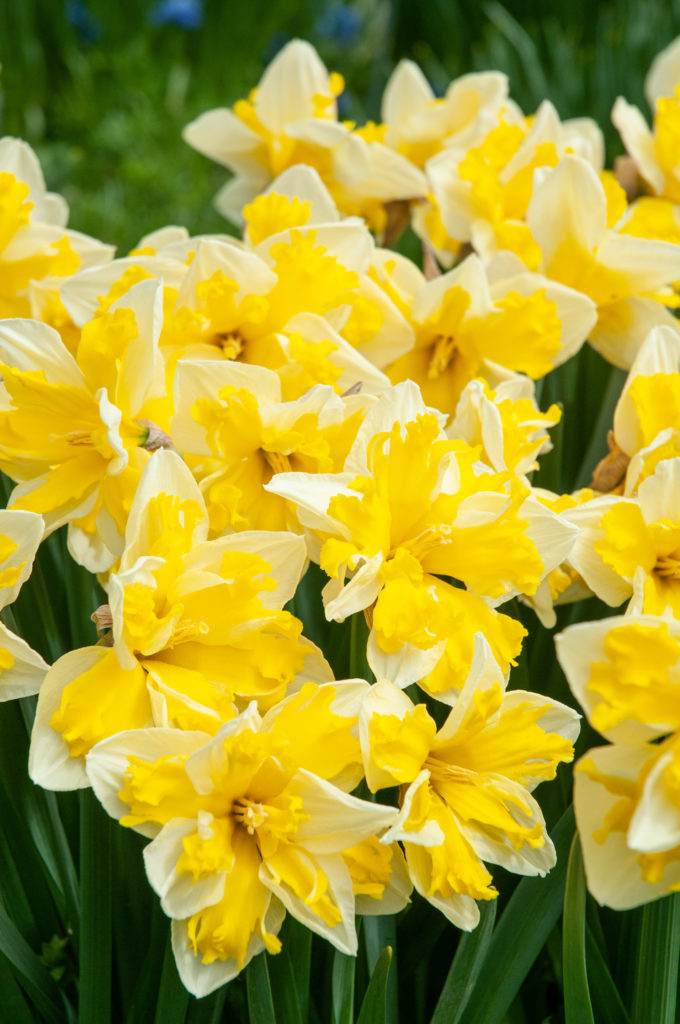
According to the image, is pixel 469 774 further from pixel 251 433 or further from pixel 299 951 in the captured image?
pixel 251 433

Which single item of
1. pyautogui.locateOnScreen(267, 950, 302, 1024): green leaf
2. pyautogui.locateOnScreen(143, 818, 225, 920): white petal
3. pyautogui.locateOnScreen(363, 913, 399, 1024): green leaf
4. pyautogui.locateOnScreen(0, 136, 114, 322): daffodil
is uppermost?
pyautogui.locateOnScreen(0, 136, 114, 322): daffodil

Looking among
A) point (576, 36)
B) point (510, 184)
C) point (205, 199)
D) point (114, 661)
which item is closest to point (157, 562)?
point (114, 661)

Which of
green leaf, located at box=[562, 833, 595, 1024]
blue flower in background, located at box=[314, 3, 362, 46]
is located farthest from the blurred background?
green leaf, located at box=[562, 833, 595, 1024]

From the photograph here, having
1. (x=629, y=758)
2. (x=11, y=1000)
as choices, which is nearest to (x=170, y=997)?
(x=11, y=1000)

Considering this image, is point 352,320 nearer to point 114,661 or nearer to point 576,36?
point 114,661

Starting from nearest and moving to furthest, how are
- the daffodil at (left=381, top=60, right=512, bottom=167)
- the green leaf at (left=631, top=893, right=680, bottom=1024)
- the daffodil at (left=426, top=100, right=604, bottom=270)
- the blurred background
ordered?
1. the green leaf at (left=631, top=893, right=680, bottom=1024)
2. the daffodil at (left=426, top=100, right=604, bottom=270)
3. the daffodil at (left=381, top=60, right=512, bottom=167)
4. the blurred background

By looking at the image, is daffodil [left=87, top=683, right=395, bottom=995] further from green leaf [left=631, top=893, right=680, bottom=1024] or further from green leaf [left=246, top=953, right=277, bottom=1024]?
green leaf [left=631, top=893, right=680, bottom=1024]
